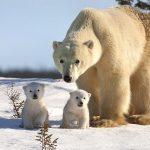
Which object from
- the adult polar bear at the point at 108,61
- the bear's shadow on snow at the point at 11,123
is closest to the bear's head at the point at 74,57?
the adult polar bear at the point at 108,61

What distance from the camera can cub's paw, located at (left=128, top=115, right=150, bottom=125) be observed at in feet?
30.0

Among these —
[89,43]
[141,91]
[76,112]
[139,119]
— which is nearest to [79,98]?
[76,112]

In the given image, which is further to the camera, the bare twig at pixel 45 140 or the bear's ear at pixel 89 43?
Result: the bear's ear at pixel 89 43

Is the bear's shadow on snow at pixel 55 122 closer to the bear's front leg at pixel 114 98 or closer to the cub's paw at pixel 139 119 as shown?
the bear's front leg at pixel 114 98

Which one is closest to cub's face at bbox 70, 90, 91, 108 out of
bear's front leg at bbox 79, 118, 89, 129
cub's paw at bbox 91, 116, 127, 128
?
bear's front leg at bbox 79, 118, 89, 129

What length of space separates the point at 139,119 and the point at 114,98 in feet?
2.41

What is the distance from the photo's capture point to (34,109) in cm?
781

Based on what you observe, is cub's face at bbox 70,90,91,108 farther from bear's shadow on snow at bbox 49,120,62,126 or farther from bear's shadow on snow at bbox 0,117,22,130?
bear's shadow on snow at bbox 0,117,22,130

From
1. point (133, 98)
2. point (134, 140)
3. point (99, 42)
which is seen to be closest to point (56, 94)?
point (133, 98)

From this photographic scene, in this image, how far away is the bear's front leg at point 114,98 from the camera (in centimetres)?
860

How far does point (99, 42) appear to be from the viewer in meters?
8.62

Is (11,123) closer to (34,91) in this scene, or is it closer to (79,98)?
(34,91)

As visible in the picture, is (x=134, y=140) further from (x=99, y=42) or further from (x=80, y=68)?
(x=99, y=42)

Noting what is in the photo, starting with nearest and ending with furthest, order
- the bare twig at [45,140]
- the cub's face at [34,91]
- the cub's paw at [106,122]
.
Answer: the bare twig at [45,140], the cub's face at [34,91], the cub's paw at [106,122]
